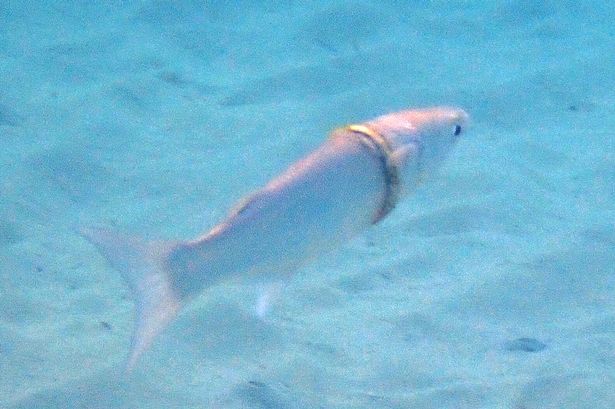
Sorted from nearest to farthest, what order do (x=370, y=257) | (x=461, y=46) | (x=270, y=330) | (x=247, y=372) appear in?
(x=247, y=372)
(x=270, y=330)
(x=370, y=257)
(x=461, y=46)

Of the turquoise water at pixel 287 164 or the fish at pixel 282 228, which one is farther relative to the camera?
the turquoise water at pixel 287 164

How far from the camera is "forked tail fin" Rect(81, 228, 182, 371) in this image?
1.72 meters

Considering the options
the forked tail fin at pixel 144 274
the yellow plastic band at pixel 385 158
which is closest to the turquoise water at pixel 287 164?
the forked tail fin at pixel 144 274

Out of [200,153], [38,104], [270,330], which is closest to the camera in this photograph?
[270,330]

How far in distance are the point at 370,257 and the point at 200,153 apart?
193 cm

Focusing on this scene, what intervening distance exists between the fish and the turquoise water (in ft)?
5.67

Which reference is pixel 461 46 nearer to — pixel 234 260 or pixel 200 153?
pixel 200 153

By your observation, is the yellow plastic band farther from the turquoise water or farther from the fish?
the turquoise water

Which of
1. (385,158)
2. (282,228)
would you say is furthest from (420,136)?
(282,228)

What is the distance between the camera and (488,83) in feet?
22.6

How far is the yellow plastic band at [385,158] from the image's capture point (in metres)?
1.78

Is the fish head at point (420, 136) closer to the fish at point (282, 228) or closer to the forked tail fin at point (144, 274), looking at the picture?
the fish at point (282, 228)

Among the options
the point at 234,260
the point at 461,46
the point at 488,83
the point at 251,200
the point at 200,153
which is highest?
the point at 461,46

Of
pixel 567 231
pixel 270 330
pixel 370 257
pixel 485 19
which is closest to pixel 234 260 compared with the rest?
pixel 270 330
